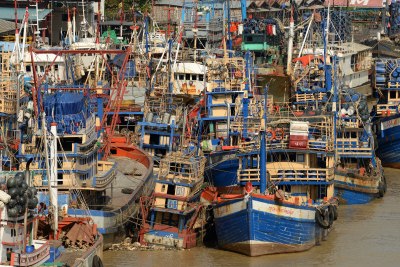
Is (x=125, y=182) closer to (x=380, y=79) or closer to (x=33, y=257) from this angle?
(x=33, y=257)

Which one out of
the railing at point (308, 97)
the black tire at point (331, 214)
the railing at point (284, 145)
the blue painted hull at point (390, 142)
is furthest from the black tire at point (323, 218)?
the railing at point (308, 97)

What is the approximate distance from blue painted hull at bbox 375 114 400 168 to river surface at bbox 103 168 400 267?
44.1 feet

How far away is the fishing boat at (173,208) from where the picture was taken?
176 feet

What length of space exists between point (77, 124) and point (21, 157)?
3.26 m

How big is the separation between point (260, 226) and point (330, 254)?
3075mm

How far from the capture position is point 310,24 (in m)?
81.8

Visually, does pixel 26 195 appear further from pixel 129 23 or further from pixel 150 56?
pixel 129 23

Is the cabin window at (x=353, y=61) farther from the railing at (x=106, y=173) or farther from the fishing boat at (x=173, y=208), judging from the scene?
the fishing boat at (x=173, y=208)

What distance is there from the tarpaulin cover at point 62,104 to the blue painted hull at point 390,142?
18761 millimetres

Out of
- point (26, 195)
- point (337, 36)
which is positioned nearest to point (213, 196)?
point (26, 195)

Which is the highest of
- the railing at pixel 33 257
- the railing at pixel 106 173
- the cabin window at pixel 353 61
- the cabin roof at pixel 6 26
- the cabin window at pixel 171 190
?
the cabin roof at pixel 6 26

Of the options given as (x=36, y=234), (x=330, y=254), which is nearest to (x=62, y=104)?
(x=36, y=234)

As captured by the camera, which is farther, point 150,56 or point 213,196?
point 150,56

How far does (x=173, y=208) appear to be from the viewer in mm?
53906
